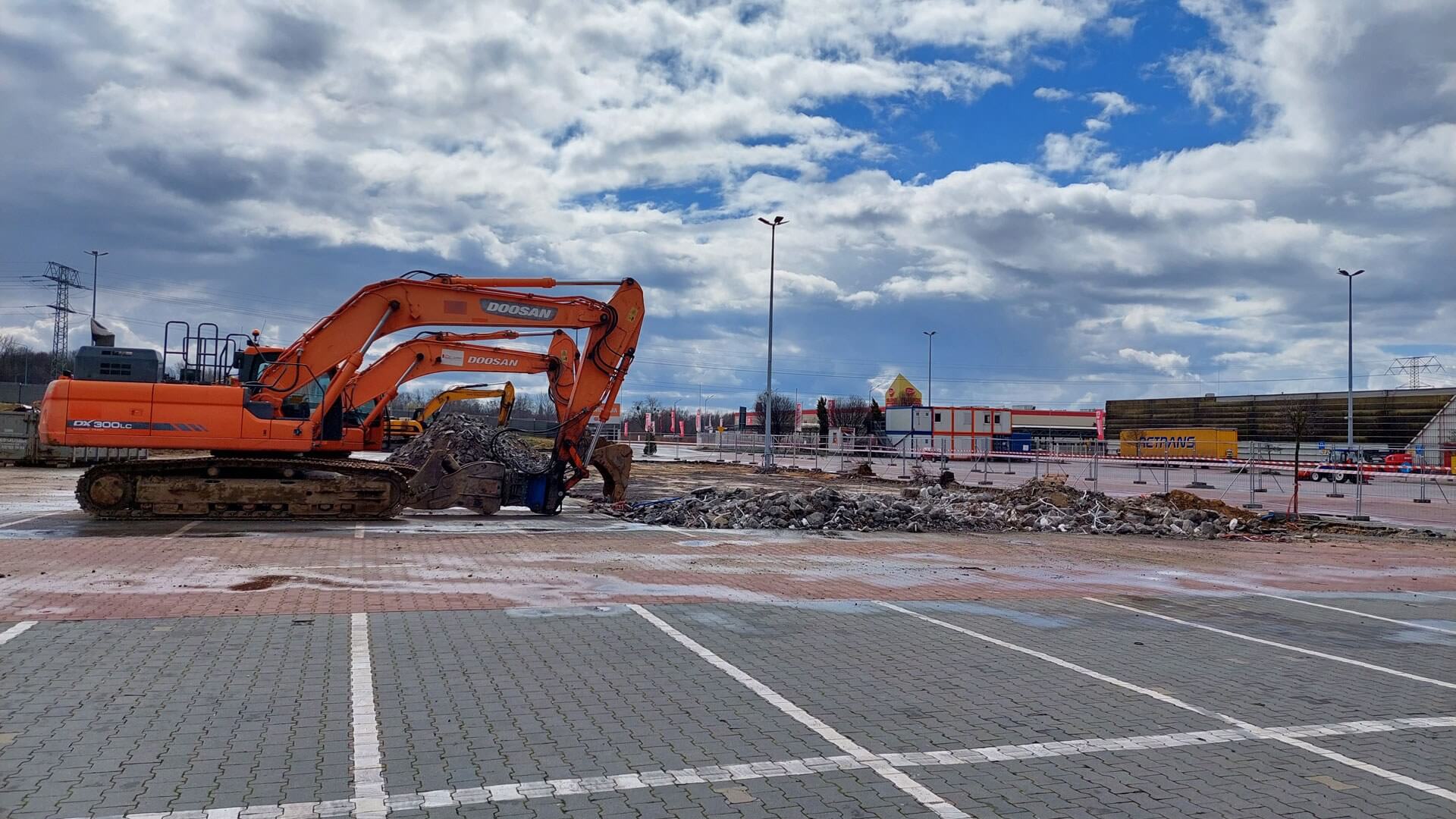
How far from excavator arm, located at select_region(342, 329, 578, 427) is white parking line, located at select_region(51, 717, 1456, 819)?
14.5m

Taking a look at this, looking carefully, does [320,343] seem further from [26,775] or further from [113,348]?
[26,775]

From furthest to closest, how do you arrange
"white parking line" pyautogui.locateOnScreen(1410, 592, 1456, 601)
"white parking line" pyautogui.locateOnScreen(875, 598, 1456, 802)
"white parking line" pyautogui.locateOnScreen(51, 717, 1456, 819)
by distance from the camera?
1. "white parking line" pyautogui.locateOnScreen(1410, 592, 1456, 601)
2. "white parking line" pyautogui.locateOnScreen(875, 598, 1456, 802)
3. "white parking line" pyautogui.locateOnScreen(51, 717, 1456, 819)

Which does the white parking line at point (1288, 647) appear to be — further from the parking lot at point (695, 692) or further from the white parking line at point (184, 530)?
the white parking line at point (184, 530)

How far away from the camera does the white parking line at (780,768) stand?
4.60 metres

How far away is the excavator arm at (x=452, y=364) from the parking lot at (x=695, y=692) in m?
6.30

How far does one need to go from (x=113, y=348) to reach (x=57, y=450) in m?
16.5

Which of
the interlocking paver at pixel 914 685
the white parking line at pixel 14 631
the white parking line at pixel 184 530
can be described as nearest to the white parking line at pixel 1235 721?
the interlocking paver at pixel 914 685

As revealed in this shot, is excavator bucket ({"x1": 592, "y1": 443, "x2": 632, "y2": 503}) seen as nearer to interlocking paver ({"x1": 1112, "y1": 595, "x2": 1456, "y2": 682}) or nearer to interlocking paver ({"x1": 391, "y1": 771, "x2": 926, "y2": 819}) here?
interlocking paver ({"x1": 1112, "y1": 595, "x2": 1456, "y2": 682})

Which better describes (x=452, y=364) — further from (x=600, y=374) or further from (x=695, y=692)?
(x=695, y=692)

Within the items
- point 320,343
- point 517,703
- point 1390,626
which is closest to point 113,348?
point 320,343

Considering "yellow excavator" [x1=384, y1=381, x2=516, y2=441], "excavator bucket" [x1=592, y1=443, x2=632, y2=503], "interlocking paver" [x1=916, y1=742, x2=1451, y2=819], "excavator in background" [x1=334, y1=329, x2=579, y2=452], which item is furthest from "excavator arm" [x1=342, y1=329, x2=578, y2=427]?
"interlocking paver" [x1=916, y1=742, x2=1451, y2=819]

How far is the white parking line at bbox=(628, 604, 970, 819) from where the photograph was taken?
4.89 m

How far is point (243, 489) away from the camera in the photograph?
17.0m

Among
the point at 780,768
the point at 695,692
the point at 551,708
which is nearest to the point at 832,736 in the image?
the point at 780,768
